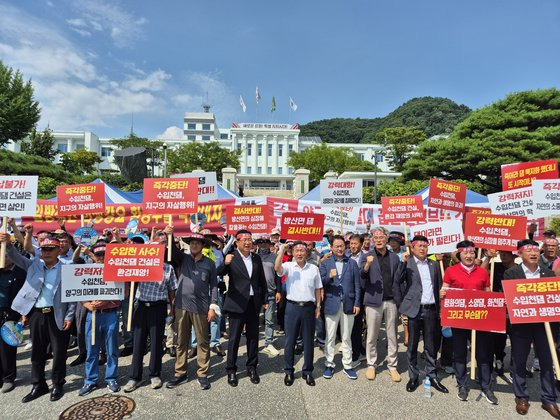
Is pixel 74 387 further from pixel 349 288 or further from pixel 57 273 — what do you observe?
pixel 349 288

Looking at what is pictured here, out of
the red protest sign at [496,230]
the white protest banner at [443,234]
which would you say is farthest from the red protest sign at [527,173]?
the white protest banner at [443,234]

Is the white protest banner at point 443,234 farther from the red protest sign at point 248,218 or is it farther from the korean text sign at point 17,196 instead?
the korean text sign at point 17,196

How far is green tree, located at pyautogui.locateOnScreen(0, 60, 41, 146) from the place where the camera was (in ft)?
83.8

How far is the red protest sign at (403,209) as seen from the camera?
707 cm

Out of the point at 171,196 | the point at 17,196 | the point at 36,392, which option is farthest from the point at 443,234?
the point at 17,196

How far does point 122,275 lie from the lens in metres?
4.58

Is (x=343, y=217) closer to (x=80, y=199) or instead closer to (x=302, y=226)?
(x=302, y=226)

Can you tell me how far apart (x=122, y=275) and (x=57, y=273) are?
2.79 feet

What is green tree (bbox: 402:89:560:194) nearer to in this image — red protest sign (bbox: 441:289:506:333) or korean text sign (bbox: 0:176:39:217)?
red protest sign (bbox: 441:289:506:333)

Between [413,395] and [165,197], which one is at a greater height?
[165,197]

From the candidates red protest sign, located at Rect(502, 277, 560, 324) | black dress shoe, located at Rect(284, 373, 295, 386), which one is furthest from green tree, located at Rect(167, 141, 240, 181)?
red protest sign, located at Rect(502, 277, 560, 324)

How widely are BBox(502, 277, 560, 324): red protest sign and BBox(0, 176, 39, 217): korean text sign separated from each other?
689 cm

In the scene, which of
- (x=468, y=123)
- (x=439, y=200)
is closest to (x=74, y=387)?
(x=439, y=200)

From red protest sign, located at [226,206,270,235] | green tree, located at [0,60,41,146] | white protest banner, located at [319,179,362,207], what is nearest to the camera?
red protest sign, located at [226,206,270,235]
